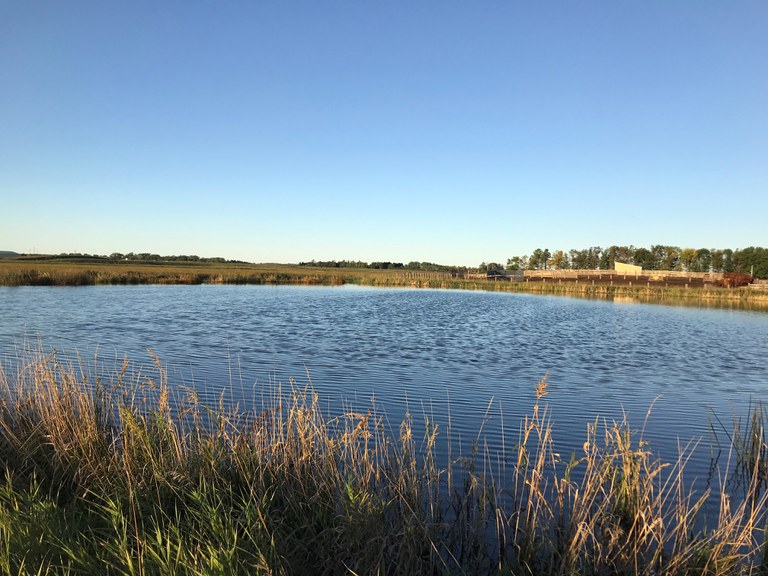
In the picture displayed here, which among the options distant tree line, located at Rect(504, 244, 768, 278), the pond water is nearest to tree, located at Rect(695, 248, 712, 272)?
distant tree line, located at Rect(504, 244, 768, 278)

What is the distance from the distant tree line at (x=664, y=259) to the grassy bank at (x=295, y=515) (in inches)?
4566

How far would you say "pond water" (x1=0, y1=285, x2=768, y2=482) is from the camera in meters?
11.4

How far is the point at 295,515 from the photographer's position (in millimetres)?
5094

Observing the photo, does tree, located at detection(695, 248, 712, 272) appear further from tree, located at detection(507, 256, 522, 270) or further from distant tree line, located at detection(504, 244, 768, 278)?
tree, located at detection(507, 256, 522, 270)

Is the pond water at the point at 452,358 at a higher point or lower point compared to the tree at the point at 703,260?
lower

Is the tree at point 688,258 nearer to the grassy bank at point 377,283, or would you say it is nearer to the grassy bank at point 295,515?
the grassy bank at point 377,283

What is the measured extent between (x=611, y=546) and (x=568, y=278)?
303 ft

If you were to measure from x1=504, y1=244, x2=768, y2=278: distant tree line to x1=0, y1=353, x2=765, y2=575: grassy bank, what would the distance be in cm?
11598

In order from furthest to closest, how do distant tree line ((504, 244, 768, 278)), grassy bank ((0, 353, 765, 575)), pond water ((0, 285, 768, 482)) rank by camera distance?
1. distant tree line ((504, 244, 768, 278))
2. pond water ((0, 285, 768, 482))
3. grassy bank ((0, 353, 765, 575))

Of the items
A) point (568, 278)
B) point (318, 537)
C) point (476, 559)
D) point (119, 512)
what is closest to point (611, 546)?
point (476, 559)

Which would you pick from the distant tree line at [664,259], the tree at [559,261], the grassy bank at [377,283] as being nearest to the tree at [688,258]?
the distant tree line at [664,259]

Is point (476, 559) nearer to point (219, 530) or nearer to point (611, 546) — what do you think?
point (611, 546)

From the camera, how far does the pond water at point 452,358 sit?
37.3 feet

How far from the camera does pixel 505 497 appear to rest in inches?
261
